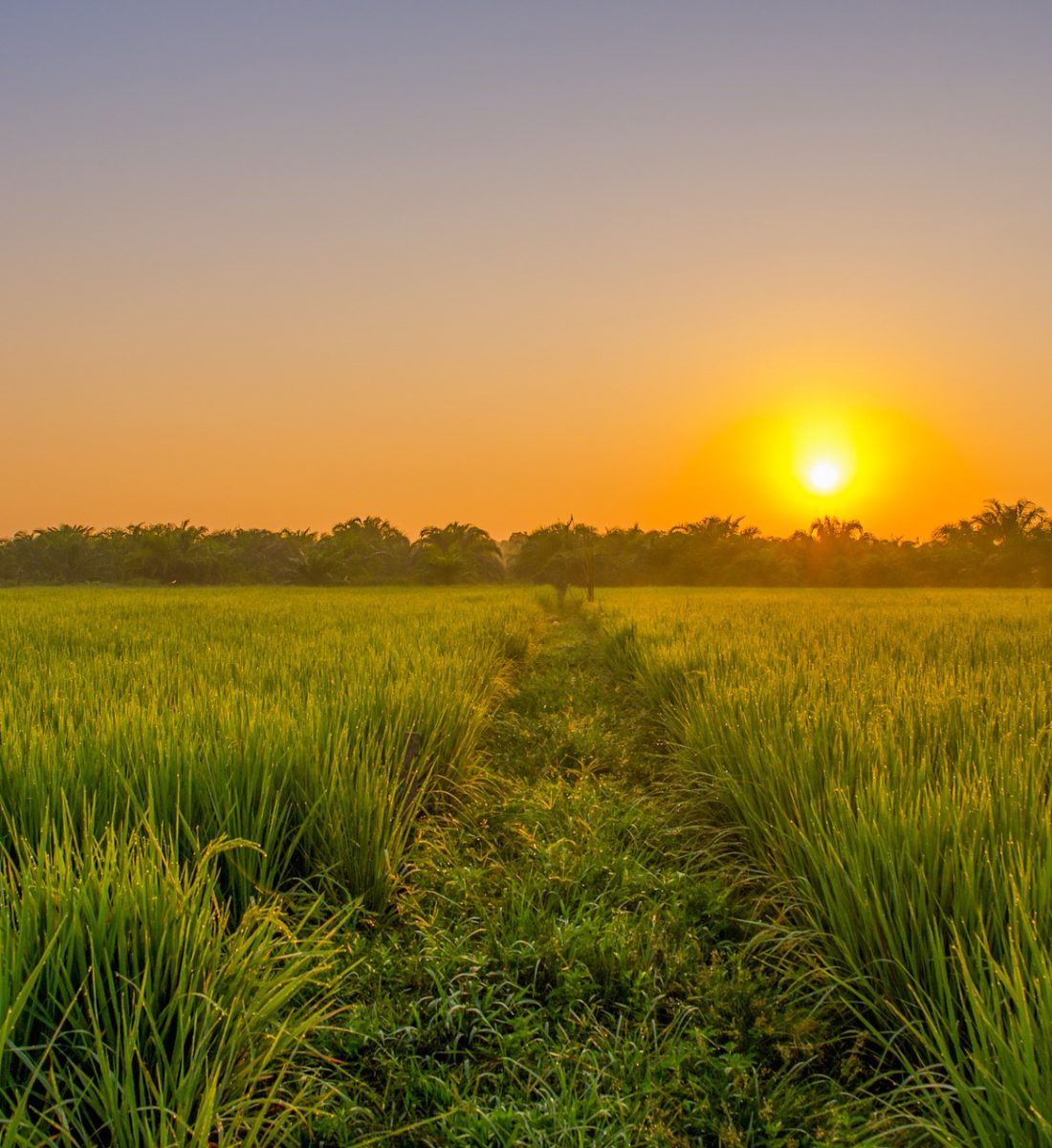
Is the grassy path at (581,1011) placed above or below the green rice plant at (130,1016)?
below

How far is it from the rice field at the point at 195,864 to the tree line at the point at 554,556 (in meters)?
35.4

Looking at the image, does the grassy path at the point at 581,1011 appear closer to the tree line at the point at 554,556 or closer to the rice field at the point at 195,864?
the rice field at the point at 195,864

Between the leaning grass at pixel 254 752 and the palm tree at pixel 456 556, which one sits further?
the palm tree at pixel 456 556

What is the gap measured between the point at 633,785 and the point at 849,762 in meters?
1.87

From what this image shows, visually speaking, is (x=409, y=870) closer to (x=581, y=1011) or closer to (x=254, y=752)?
(x=254, y=752)

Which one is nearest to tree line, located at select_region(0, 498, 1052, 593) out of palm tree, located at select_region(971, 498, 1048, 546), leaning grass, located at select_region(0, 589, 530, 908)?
palm tree, located at select_region(971, 498, 1048, 546)

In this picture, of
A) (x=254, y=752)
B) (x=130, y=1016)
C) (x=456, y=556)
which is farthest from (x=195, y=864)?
(x=456, y=556)

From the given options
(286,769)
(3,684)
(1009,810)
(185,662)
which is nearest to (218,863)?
(286,769)

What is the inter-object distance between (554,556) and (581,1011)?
46.8 metres

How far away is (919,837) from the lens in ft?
6.15

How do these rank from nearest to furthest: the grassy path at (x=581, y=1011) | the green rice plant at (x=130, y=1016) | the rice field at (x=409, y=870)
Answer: the green rice plant at (x=130, y=1016), the rice field at (x=409, y=870), the grassy path at (x=581, y=1011)

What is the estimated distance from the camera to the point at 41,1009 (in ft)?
4.16

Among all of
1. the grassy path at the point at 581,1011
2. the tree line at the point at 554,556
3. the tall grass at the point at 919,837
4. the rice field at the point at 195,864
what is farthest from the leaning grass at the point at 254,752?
the tree line at the point at 554,556

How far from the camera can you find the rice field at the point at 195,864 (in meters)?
1.21
